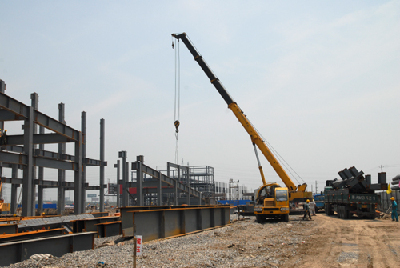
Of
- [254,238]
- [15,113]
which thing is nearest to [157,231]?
[254,238]

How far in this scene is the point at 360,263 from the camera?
9.21 metres

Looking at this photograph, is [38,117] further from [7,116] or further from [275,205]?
[275,205]

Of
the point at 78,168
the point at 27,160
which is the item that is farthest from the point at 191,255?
the point at 78,168

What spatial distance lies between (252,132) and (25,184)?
15684 mm

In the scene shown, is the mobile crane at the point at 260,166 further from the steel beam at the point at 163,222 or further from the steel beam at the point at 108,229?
the steel beam at the point at 108,229

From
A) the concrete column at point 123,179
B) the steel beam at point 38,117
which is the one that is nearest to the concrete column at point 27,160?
the steel beam at point 38,117

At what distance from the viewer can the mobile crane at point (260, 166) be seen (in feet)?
72.3

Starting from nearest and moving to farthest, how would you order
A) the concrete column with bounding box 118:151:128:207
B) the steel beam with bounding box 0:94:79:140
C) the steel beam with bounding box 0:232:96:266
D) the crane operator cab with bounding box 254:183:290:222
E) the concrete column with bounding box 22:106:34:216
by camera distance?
the steel beam with bounding box 0:232:96:266
the steel beam with bounding box 0:94:79:140
the concrete column with bounding box 22:106:34:216
the crane operator cab with bounding box 254:183:290:222
the concrete column with bounding box 118:151:128:207

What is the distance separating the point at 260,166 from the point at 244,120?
12.1 ft

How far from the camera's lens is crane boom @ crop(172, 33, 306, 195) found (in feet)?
86.6

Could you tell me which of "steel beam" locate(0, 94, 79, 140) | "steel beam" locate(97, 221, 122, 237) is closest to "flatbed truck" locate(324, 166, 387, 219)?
"steel beam" locate(97, 221, 122, 237)

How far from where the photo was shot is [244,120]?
27.3 meters

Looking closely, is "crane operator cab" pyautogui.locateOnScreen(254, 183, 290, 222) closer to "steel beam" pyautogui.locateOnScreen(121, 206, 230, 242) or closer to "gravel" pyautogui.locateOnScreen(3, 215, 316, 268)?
"steel beam" pyautogui.locateOnScreen(121, 206, 230, 242)

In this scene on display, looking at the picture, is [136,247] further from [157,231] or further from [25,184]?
[25,184]
